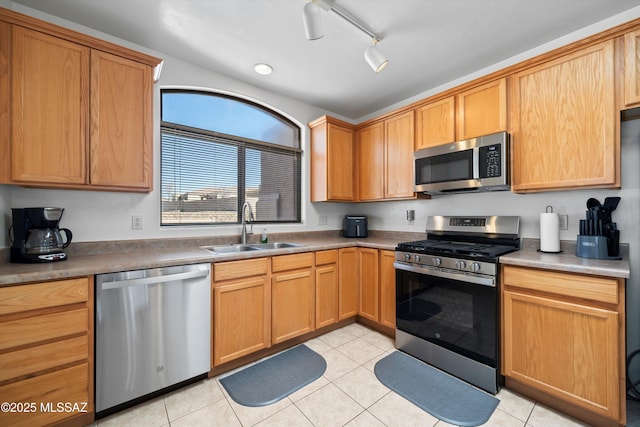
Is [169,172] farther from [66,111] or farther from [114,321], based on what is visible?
[114,321]

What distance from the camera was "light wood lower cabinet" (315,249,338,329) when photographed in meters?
2.58

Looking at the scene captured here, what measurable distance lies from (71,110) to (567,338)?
3410mm

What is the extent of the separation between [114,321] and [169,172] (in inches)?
52.8

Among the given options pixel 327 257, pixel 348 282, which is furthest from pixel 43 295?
pixel 348 282

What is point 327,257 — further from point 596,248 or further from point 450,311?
point 596,248

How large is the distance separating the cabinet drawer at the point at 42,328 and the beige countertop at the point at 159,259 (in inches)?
8.2

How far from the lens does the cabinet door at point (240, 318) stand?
77.6 inches

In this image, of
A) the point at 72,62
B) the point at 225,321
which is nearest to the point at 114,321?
the point at 225,321

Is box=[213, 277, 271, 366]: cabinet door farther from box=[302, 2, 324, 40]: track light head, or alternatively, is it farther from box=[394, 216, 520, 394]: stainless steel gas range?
box=[302, 2, 324, 40]: track light head

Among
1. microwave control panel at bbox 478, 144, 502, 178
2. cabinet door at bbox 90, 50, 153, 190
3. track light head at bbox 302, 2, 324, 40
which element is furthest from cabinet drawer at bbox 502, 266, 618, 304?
cabinet door at bbox 90, 50, 153, 190

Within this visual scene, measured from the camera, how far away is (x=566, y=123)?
1830 millimetres

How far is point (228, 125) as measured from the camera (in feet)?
9.06

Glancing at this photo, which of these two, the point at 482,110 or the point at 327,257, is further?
the point at 327,257

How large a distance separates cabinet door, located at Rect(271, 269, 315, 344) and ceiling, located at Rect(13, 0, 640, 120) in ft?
6.41
